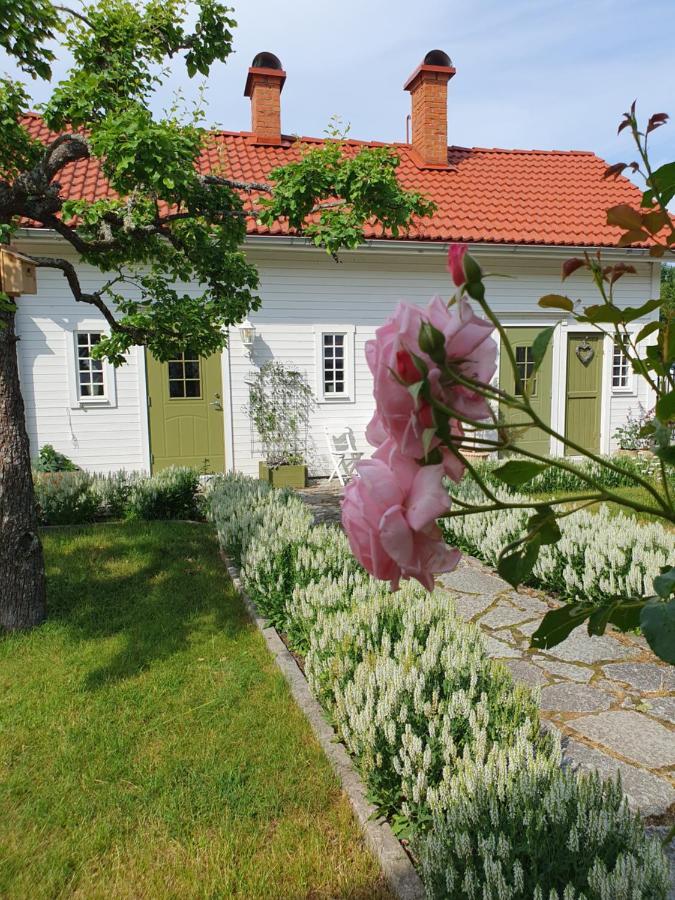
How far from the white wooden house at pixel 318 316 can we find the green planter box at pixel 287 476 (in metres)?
0.62

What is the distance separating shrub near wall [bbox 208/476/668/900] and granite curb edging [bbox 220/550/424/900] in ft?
0.28

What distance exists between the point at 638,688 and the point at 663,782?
94cm

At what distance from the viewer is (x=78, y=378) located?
9.85 metres

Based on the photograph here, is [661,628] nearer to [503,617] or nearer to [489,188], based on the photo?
[503,617]

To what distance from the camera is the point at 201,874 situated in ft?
7.89

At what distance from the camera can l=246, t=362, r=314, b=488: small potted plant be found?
10.5 metres

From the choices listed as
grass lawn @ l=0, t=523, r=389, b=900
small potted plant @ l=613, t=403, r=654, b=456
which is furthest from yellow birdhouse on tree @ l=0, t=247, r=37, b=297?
small potted plant @ l=613, t=403, r=654, b=456

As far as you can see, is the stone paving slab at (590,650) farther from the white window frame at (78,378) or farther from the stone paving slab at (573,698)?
the white window frame at (78,378)

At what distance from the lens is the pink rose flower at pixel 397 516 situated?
564mm

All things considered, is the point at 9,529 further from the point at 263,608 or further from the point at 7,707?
the point at 263,608

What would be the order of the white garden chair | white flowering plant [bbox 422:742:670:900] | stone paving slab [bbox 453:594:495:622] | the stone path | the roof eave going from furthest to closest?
the white garden chair, the roof eave, stone paving slab [bbox 453:594:495:622], the stone path, white flowering plant [bbox 422:742:670:900]

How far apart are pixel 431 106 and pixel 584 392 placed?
625cm

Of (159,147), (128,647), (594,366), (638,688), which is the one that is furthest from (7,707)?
(594,366)

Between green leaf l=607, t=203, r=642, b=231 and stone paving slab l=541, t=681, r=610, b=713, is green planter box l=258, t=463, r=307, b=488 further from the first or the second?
green leaf l=607, t=203, r=642, b=231
